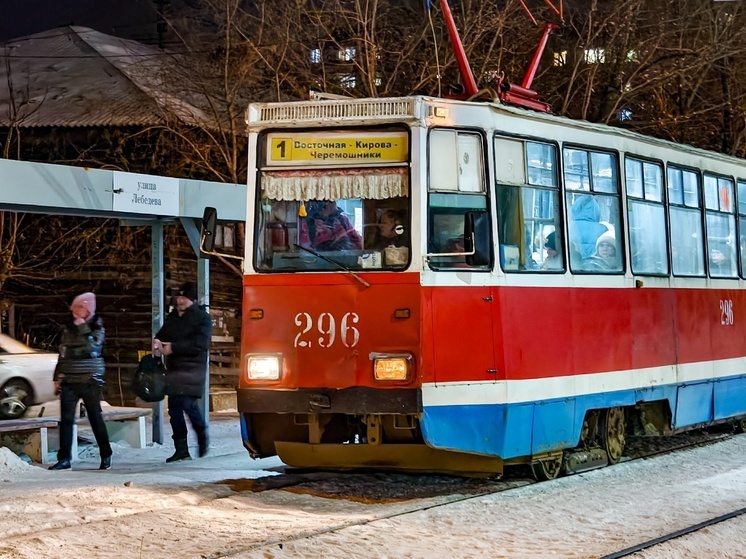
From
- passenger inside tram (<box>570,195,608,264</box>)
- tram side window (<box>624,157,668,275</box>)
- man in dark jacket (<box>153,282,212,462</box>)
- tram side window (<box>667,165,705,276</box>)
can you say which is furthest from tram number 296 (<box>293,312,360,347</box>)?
tram side window (<box>667,165,705,276</box>)

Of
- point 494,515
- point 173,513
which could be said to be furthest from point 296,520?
point 494,515

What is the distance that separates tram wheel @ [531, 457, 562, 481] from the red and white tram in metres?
0.02

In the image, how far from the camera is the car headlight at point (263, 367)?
934 cm

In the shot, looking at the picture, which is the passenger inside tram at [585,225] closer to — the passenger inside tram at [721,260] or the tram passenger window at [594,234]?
the tram passenger window at [594,234]

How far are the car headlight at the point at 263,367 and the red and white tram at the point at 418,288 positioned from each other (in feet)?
0.04

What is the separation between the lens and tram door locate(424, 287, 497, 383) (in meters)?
9.07

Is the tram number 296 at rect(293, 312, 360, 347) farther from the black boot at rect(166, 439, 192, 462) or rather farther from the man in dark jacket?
the black boot at rect(166, 439, 192, 462)

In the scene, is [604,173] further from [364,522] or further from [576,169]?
[364,522]

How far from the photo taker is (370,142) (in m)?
9.35

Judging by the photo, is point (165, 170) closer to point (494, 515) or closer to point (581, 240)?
point (581, 240)

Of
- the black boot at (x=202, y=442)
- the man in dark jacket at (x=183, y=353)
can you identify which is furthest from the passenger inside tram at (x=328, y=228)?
the black boot at (x=202, y=442)

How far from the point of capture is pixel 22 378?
16.9 meters

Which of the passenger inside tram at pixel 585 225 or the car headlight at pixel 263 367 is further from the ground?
the passenger inside tram at pixel 585 225

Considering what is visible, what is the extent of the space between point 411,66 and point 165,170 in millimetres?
5677
